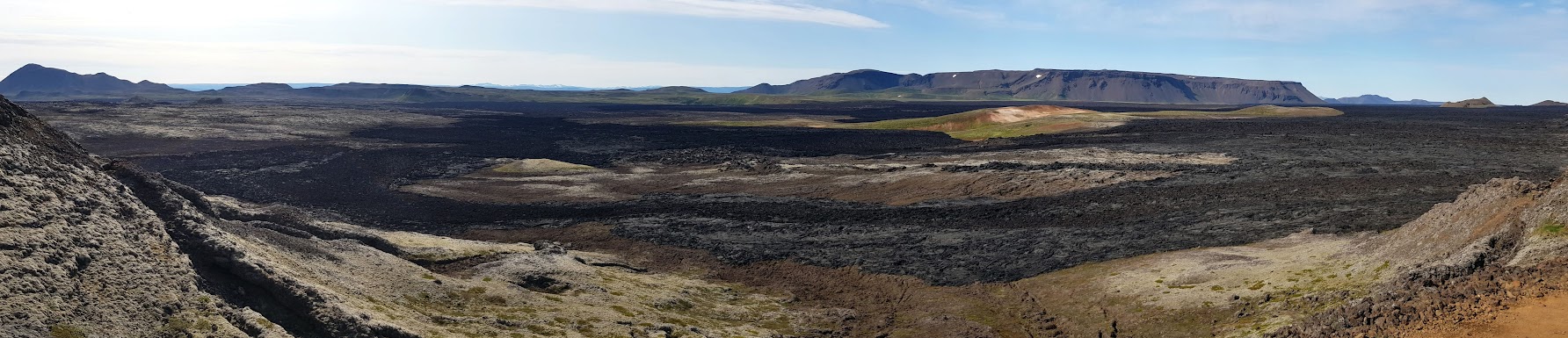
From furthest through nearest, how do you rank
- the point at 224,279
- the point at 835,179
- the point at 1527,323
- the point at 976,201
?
the point at 835,179 < the point at 976,201 < the point at 224,279 < the point at 1527,323

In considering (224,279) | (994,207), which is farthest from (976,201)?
(224,279)

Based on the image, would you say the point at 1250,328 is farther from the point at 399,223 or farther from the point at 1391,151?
the point at 1391,151

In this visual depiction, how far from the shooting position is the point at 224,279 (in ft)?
62.8

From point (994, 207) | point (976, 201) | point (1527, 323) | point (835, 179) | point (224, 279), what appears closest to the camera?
point (1527, 323)

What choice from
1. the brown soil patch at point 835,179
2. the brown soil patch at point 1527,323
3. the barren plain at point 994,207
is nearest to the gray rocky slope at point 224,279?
the barren plain at point 994,207

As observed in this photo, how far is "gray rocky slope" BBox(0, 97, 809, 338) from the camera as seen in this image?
16.5 meters

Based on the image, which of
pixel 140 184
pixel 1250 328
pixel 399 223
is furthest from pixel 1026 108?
pixel 140 184

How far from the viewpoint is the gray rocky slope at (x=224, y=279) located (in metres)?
16.5

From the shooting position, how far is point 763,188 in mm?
59969

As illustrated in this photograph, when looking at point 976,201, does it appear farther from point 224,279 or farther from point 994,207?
point 224,279

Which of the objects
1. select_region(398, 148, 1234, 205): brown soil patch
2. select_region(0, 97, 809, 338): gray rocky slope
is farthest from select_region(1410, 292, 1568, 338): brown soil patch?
select_region(398, 148, 1234, 205): brown soil patch

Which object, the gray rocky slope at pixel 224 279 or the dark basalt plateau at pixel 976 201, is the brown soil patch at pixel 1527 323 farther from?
the dark basalt plateau at pixel 976 201

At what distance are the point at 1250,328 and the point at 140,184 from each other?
28347 millimetres

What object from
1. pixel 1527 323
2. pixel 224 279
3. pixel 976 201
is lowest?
pixel 976 201
